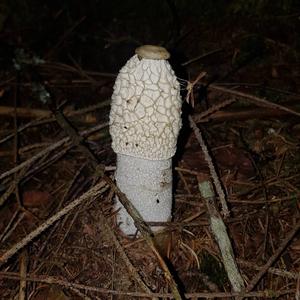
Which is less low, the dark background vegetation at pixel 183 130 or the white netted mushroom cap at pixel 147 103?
the white netted mushroom cap at pixel 147 103

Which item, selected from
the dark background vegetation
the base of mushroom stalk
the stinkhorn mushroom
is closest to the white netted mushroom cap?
the stinkhorn mushroom

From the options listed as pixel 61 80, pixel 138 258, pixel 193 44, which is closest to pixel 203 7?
pixel 193 44

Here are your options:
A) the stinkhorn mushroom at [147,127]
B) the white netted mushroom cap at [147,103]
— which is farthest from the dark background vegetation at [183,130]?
the white netted mushroom cap at [147,103]

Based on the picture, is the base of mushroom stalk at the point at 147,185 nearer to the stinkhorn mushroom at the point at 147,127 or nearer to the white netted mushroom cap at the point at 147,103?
the stinkhorn mushroom at the point at 147,127

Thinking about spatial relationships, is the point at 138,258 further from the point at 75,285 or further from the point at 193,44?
the point at 193,44

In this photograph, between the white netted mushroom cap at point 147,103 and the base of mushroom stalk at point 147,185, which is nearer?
the white netted mushroom cap at point 147,103

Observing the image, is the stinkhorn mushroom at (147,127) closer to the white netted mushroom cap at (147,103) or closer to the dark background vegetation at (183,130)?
the white netted mushroom cap at (147,103)

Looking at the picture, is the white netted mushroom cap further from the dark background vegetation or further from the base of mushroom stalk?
the dark background vegetation

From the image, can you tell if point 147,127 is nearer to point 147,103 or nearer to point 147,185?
point 147,103
